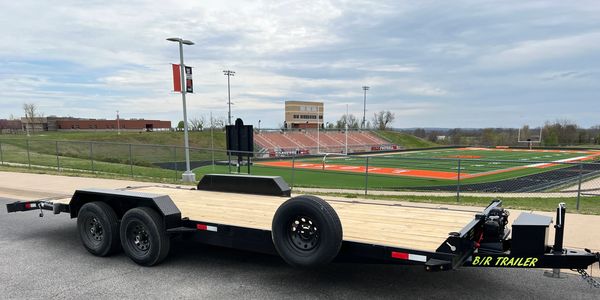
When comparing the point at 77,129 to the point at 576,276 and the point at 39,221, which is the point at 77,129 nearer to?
the point at 39,221

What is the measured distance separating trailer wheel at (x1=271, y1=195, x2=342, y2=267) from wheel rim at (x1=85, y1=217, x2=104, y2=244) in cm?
312

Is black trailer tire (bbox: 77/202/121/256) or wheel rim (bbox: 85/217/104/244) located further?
wheel rim (bbox: 85/217/104/244)

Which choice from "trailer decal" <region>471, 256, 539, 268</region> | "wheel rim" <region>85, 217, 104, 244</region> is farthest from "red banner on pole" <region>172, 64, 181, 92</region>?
"trailer decal" <region>471, 256, 539, 268</region>

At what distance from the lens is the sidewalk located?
631 centimetres

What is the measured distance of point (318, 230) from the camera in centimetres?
417

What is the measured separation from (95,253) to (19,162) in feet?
70.0

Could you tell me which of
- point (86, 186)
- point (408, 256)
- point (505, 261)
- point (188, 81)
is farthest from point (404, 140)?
point (408, 256)

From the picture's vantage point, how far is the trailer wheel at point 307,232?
4066mm

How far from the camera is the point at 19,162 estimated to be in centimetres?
2269

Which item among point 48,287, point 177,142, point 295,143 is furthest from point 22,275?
point 295,143

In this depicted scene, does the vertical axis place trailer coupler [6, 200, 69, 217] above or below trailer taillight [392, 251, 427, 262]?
below

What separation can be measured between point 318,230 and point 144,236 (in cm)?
270

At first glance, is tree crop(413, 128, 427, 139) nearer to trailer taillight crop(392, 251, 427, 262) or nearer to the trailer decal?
the trailer decal

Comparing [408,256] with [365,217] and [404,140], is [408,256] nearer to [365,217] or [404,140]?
[365,217]
